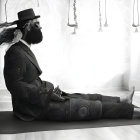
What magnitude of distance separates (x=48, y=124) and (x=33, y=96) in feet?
1.11

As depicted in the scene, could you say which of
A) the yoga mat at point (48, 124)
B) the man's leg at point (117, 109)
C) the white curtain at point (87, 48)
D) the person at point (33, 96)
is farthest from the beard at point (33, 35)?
the white curtain at point (87, 48)

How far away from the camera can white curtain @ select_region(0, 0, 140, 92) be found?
5668 millimetres

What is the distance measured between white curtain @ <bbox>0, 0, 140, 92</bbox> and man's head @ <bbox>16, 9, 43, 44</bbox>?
1.97 metres

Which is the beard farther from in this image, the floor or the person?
the floor

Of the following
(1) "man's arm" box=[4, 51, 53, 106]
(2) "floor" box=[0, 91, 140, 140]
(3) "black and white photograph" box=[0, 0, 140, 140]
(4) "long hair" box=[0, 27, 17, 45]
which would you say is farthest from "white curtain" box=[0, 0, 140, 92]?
(2) "floor" box=[0, 91, 140, 140]

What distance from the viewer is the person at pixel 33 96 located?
341 cm

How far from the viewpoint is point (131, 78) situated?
586 centimetres

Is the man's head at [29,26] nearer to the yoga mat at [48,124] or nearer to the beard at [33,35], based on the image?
the beard at [33,35]

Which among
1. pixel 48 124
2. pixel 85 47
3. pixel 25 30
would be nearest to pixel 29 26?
pixel 25 30

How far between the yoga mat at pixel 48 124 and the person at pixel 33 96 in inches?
2.4

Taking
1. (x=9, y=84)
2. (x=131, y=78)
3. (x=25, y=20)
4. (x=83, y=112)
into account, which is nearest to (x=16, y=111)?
(x=9, y=84)

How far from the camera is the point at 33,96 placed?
3.41 metres

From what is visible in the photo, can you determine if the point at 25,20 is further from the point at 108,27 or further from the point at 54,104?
the point at 108,27

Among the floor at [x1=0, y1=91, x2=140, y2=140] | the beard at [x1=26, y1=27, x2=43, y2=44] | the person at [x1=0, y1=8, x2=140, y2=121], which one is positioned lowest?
the floor at [x1=0, y1=91, x2=140, y2=140]
